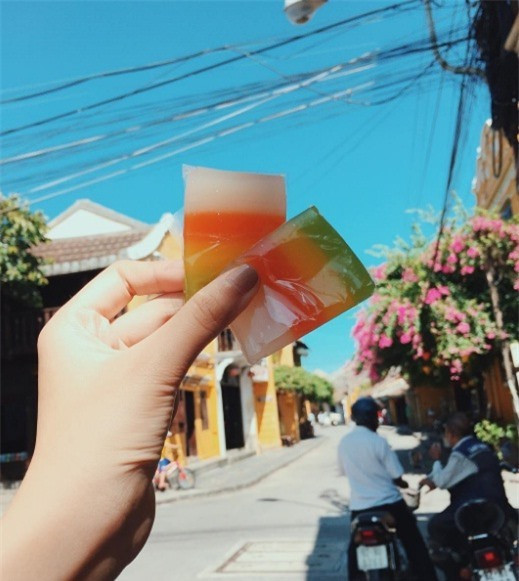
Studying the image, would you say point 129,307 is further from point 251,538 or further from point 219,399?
point 219,399

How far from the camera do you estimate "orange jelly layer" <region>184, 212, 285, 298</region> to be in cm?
114

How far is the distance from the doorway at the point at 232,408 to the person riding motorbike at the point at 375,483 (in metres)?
17.0

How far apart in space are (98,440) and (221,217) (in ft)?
1.67

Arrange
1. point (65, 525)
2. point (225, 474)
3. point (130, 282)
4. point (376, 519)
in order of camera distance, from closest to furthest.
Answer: point (65, 525), point (130, 282), point (376, 519), point (225, 474)

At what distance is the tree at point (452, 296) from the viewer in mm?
8836

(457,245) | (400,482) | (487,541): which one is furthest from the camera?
(457,245)

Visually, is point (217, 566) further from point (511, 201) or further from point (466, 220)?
point (511, 201)

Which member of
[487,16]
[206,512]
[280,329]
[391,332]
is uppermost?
[487,16]

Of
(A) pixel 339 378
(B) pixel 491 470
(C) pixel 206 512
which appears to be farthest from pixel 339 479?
(A) pixel 339 378

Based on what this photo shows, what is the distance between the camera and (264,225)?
1.17 meters

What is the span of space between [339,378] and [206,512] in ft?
199

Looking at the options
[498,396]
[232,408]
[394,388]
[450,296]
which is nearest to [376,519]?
[450,296]

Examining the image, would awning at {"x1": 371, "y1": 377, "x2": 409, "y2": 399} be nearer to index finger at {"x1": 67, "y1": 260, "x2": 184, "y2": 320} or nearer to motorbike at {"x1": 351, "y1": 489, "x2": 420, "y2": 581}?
motorbike at {"x1": 351, "y1": 489, "x2": 420, "y2": 581}

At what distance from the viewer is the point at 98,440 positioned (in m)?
0.92
